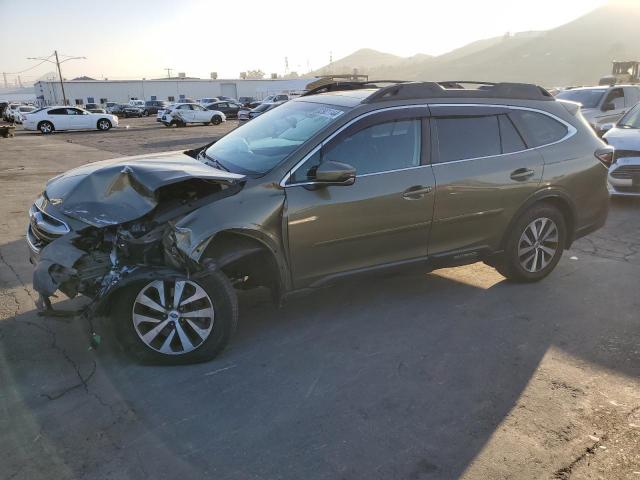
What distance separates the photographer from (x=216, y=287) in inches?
136

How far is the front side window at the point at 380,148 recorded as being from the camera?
3926 mm

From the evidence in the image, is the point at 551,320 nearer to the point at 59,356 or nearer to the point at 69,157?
the point at 59,356

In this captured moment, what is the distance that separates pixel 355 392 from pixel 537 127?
317cm

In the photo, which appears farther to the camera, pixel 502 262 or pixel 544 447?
pixel 502 262

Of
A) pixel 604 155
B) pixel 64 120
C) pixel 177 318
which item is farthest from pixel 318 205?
pixel 64 120

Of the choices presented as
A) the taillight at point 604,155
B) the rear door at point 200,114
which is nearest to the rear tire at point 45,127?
the rear door at point 200,114

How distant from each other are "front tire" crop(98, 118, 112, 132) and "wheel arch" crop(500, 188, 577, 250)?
3099 cm

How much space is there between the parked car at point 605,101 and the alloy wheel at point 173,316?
39.5ft

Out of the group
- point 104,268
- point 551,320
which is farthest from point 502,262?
point 104,268

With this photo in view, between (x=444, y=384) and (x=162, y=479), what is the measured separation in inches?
71.1

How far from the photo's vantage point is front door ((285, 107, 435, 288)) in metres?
3.73

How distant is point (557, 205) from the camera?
16.1 feet

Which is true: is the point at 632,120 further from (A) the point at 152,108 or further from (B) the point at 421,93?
(A) the point at 152,108

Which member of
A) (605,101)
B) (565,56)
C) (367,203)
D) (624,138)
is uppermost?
Result: (565,56)
